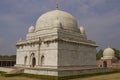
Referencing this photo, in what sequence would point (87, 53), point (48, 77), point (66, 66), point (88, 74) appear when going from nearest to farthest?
point (48, 77) < point (88, 74) < point (66, 66) < point (87, 53)

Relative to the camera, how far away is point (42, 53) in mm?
27875

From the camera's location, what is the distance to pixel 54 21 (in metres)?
29.2

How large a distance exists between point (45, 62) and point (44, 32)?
5372mm

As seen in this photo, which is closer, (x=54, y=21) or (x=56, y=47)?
(x=56, y=47)

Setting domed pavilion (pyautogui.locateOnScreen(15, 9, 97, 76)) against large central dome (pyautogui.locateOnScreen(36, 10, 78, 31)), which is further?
large central dome (pyautogui.locateOnScreen(36, 10, 78, 31))

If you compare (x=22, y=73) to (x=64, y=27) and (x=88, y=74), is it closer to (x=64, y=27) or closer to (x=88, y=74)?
(x=88, y=74)

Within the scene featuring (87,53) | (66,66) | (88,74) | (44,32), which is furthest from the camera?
(87,53)

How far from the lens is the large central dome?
30.2m

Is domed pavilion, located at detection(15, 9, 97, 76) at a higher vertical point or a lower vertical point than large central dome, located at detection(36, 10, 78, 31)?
lower

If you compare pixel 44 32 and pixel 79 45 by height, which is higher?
pixel 44 32

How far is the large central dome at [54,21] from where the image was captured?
30172 mm

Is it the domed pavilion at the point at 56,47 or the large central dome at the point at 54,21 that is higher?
the large central dome at the point at 54,21

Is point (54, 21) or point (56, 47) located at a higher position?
point (54, 21)

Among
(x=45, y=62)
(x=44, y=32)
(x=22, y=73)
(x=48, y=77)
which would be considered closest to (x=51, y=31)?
(x=44, y=32)
